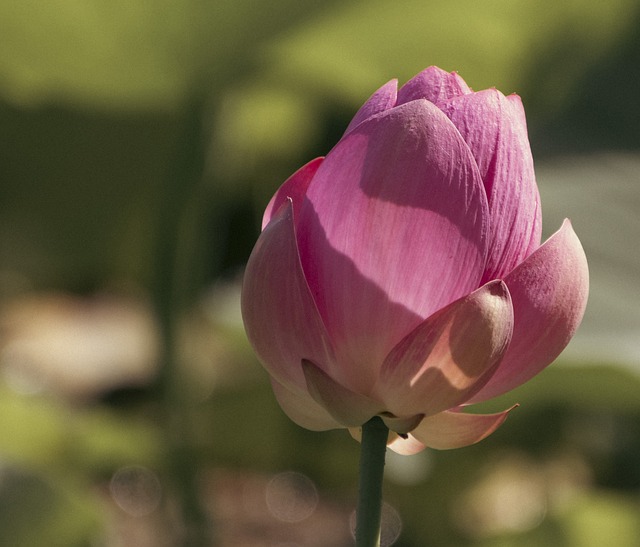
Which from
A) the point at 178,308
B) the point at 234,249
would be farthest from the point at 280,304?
the point at 234,249

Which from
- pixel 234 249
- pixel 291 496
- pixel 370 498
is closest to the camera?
pixel 370 498

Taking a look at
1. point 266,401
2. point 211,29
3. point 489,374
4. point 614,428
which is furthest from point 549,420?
point 489,374

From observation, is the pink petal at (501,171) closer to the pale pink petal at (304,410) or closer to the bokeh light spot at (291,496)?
the pale pink petal at (304,410)

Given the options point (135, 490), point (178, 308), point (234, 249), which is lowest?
point (135, 490)

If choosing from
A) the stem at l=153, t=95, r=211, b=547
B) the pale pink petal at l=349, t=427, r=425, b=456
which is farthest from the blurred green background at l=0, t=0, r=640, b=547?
the pale pink petal at l=349, t=427, r=425, b=456

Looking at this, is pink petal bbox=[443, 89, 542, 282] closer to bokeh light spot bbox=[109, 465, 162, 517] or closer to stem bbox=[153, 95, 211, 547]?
stem bbox=[153, 95, 211, 547]

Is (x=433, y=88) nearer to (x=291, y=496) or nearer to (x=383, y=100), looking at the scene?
(x=383, y=100)

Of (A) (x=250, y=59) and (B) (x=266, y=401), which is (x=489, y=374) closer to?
(A) (x=250, y=59)
